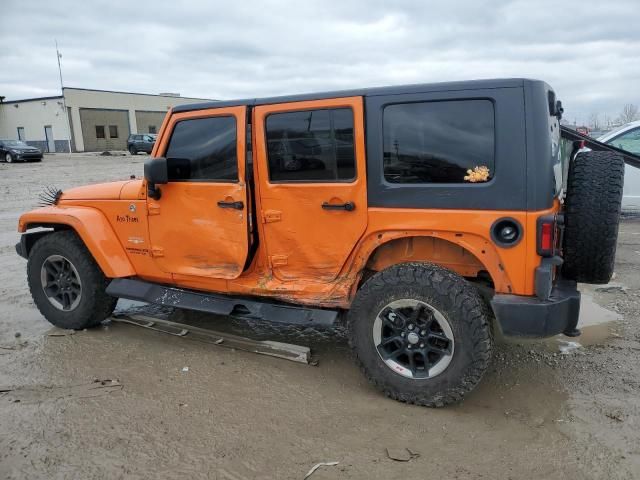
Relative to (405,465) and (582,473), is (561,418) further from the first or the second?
(405,465)

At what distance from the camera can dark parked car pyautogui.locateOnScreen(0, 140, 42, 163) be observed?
2848 centimetres

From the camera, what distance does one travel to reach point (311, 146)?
359 cm

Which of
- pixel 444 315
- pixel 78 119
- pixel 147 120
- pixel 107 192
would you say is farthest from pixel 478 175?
pixel 147 120

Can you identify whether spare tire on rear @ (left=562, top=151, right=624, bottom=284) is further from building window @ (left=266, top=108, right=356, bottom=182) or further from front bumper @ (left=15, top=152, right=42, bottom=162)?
front bumper @ (left=15, top=152, right=42, bottom=162)

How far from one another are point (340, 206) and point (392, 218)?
1.19 ft

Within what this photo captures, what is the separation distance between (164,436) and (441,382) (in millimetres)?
1709

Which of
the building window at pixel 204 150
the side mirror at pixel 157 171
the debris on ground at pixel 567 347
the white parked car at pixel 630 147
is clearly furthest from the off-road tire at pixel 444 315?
the white parked car at pixel 630 147

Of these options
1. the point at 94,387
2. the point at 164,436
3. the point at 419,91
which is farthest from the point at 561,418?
the point at 94,387

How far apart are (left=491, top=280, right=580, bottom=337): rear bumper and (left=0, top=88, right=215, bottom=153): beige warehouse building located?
4688cm

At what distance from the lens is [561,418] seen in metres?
3.19

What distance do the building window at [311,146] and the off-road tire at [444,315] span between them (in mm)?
766

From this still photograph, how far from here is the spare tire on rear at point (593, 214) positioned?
3158mm

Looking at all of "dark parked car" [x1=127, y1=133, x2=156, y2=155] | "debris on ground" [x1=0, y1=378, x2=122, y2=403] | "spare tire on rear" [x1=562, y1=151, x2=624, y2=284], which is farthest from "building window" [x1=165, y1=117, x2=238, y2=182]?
"dark parked car" [x1=127, y1=133, x2=156, y2=155]

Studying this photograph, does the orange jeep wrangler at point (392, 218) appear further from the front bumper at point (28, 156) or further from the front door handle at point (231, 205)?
the front bumper at point (28, 156)
